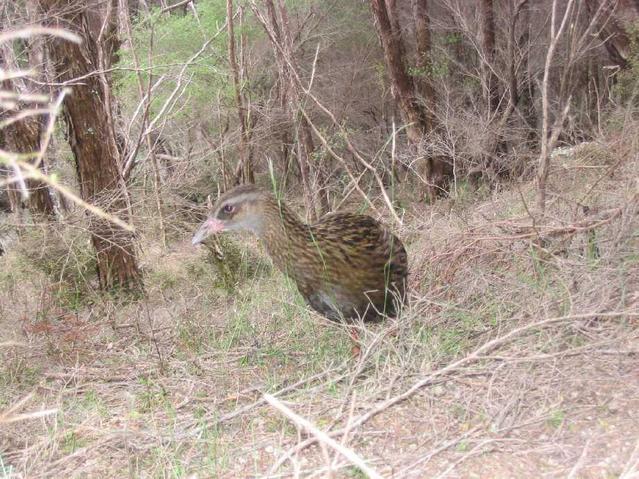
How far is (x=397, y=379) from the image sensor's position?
287 cm

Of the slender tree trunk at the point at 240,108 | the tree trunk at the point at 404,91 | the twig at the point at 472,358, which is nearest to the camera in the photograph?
the twig at the point at 472,358

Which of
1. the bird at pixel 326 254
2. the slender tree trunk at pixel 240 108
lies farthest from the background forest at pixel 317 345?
the slender tree trunk at pixel 240 108

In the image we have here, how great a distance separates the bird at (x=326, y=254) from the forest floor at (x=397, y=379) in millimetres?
233

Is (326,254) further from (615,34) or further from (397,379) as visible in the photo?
(615,34)

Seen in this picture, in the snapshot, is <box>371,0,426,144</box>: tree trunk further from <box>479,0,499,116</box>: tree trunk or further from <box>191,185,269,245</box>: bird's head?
<box>191,185,269,245</box>: bird's head

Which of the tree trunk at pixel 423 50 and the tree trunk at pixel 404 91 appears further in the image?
the tree trunk at pixel 423 50

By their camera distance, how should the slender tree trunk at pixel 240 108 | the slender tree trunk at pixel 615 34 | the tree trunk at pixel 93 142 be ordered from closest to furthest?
1. the tree trunk at pixel 93 142
2. the slender tree trunk at pixel 240 108
3. the slender tree trunk at pixel 615 34

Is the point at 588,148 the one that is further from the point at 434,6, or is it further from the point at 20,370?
the point at 434,6

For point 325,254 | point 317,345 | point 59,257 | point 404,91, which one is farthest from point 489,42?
point 325,254

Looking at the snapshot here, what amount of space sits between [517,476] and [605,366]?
0.75 metres

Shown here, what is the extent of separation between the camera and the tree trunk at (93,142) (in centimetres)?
661

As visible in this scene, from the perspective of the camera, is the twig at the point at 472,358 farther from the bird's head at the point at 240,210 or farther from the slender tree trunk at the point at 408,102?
the slender tree trunk at the point at 408,102

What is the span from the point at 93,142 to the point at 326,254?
14.8 ft

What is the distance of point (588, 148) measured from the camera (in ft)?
24.3
